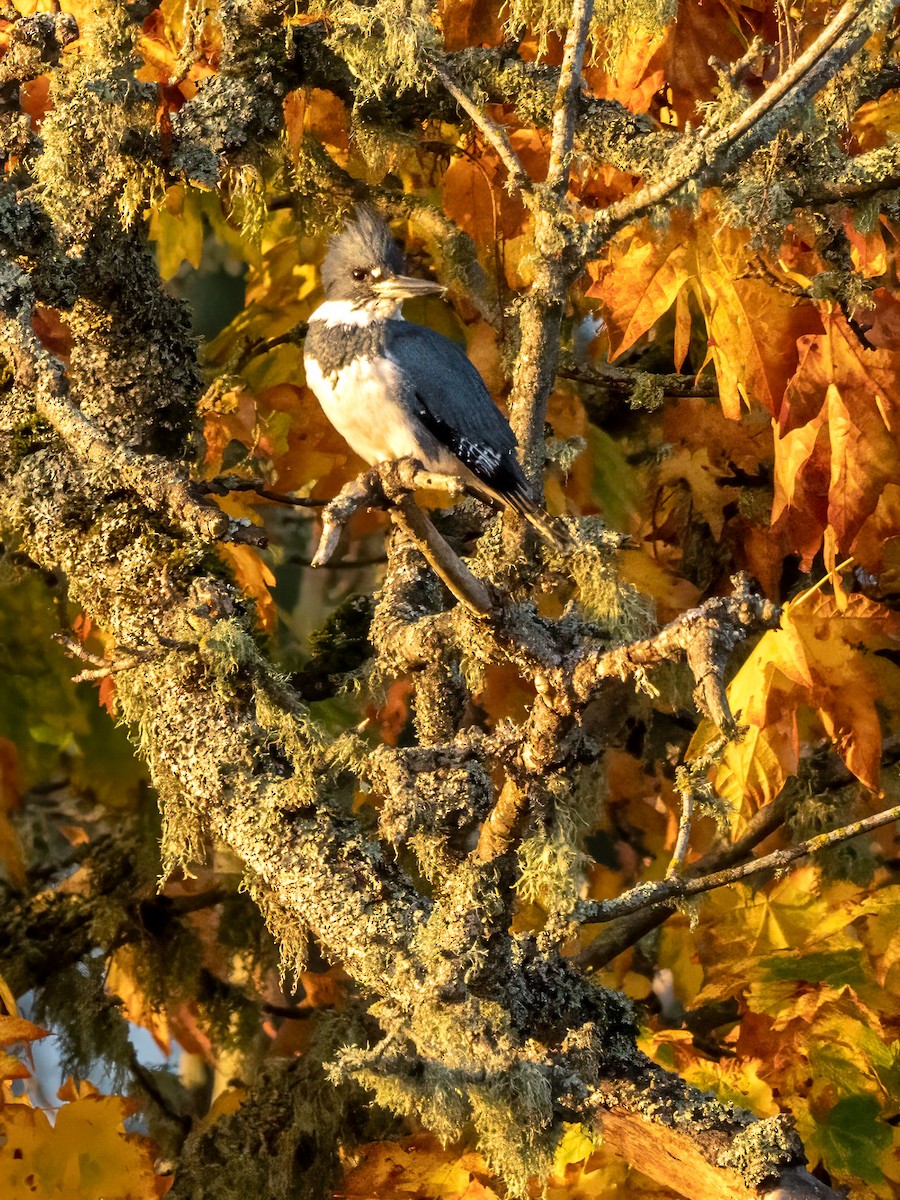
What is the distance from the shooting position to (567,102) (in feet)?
7.45

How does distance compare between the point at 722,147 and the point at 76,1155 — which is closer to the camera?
the point at 722,147

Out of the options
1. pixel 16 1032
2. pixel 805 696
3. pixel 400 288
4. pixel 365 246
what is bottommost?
pixel 805 696

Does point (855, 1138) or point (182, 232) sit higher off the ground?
point (182, 232)

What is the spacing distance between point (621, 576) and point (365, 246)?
1.06 metres

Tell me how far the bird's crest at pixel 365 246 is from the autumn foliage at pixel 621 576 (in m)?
0.10

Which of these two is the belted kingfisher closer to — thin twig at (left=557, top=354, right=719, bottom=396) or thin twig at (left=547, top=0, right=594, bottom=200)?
thin twig at (left=557, top=354, right=719, bottom=396)

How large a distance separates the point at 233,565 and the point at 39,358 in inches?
A: 37.0

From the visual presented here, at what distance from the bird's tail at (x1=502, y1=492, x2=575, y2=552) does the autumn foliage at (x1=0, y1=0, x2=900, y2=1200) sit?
20cm

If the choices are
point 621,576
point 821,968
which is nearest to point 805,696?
point 621,576

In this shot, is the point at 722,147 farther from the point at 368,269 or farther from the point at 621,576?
the point at 368,269

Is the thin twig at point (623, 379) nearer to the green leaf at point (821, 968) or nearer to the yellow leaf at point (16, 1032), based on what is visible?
the green leaf at point (821, 968)

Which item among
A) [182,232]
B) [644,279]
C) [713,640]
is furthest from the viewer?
[182,232]

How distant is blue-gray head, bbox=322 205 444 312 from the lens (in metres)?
3.29

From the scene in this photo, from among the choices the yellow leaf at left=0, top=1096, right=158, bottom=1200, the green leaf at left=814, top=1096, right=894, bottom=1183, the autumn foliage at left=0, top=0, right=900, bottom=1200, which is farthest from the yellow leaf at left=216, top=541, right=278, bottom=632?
the green leaf at left=814, top=1096, right=894, bottom=1183
